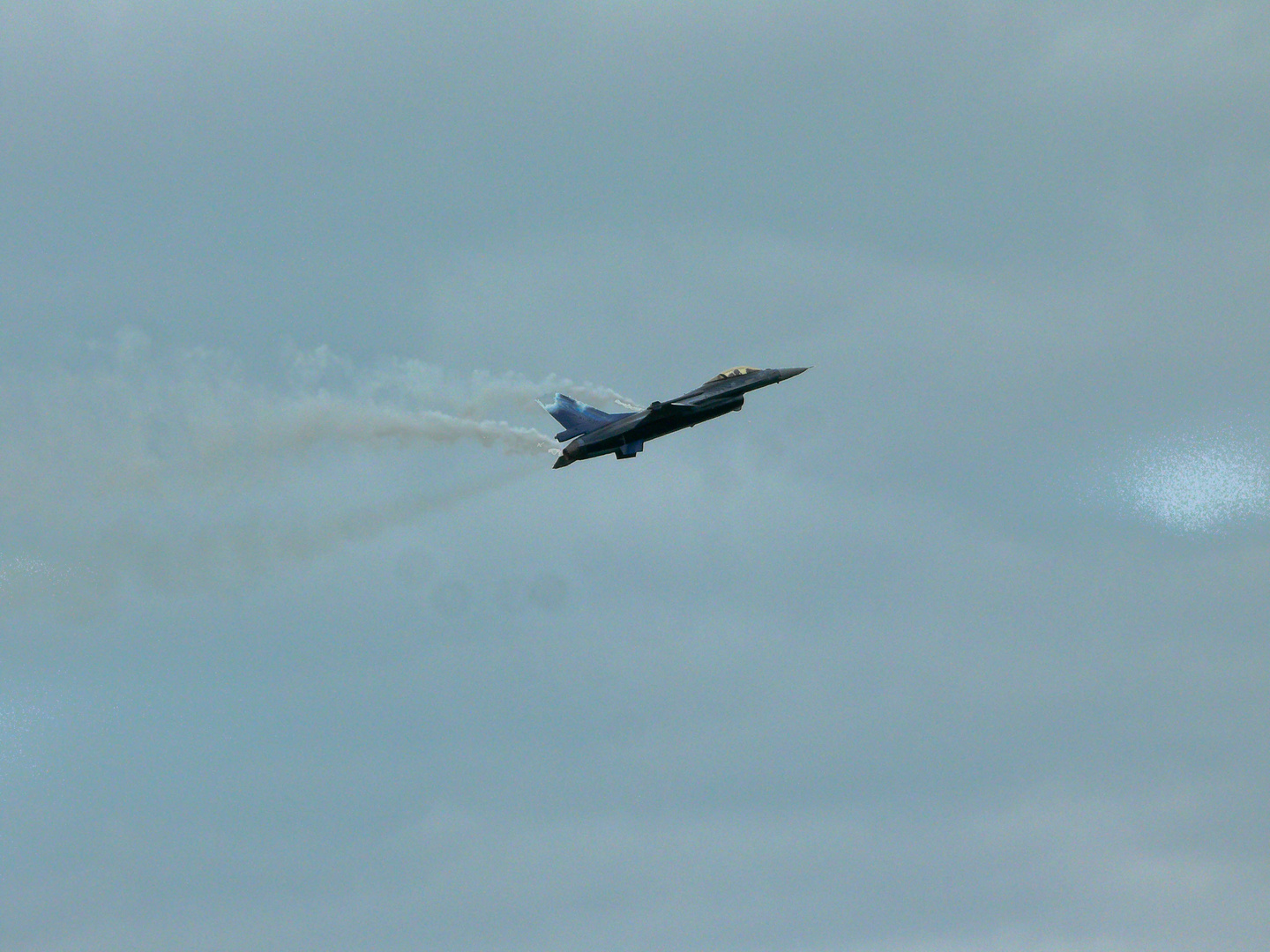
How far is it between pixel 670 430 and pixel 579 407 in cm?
597

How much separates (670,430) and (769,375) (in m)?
8.52

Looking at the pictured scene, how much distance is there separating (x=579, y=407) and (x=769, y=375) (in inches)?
484

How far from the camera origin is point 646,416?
6137 inches

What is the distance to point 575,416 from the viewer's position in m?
160

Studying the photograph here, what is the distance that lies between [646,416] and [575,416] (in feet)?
18.4

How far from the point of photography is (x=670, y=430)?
519 ft

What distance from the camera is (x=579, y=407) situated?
160000 mm

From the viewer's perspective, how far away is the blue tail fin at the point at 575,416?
520 ft

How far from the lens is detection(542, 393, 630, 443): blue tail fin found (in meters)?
158

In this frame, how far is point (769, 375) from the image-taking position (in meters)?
163

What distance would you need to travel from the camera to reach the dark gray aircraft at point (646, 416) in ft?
512

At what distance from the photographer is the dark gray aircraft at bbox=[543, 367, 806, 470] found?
15600cm
